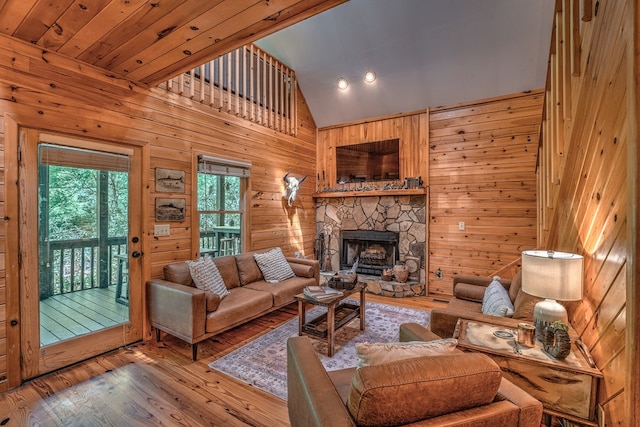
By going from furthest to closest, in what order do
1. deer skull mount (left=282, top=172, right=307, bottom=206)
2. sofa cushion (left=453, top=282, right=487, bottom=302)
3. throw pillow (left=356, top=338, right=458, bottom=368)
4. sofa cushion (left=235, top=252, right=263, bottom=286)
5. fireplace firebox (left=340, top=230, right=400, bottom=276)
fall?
fireplace firebox (left=340, top=230, right=400, bottom=276) < deer skull mount (left=282, top=172, right=307, bottom=206) < sofa cushion (left=235, top=252, right=263, bottom=286) < sofa cushion (left=453, top=282, right=487, bottom=302) < throw pillow (left=356, top=338, right=458, bottom=368)

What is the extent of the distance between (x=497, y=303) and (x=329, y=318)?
137 centimetres

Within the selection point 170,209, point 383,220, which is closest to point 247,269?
point 170,209

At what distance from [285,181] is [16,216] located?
3.25 meters

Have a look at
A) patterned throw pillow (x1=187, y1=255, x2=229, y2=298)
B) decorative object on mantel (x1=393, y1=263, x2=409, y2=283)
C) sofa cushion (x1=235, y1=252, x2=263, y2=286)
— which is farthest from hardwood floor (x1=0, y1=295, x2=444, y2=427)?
decorative object on mantel (x1=393, y1=263, x2=409, y2=283)

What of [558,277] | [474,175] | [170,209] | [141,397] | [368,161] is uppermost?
[368,161]

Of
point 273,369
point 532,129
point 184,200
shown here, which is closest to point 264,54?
point 184,200

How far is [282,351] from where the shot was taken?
2713 mm

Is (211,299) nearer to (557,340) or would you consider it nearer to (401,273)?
(557,340)

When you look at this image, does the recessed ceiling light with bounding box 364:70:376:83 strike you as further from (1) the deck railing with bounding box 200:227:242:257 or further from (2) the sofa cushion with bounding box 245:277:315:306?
(2) the sofa cushion with bounding box 245:277:315:306

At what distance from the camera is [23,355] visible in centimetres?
220

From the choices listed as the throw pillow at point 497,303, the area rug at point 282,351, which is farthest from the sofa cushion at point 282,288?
the throw pillow at point 497,303

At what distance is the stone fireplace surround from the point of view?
472 centimetres

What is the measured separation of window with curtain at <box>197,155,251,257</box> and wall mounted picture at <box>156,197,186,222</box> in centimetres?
27

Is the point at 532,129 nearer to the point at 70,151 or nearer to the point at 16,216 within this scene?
the point at 70,151
